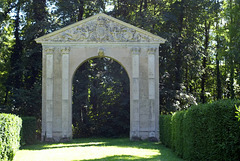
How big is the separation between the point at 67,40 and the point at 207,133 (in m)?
14.5

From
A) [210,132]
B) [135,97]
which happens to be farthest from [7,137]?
[135,97]

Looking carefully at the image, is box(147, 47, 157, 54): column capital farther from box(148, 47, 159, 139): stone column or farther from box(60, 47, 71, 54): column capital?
box(60, 47, 71, 54): column capital

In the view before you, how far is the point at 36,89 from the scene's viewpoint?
28406 mm

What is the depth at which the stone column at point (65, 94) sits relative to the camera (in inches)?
903

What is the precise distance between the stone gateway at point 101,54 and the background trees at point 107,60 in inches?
220

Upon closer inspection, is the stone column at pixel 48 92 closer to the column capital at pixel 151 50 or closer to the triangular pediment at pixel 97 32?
the triangular pediment at pixel 97 32

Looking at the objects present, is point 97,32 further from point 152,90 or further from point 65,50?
point 152,90

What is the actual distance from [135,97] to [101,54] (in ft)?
12.1

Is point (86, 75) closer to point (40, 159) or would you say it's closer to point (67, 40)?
point (67, 40)

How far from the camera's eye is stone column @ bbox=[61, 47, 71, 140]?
903 inches

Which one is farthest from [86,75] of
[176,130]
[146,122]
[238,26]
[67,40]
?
[176,130]

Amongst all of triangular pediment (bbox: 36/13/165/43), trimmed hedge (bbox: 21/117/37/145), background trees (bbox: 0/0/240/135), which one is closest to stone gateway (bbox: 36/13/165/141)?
triangular pediment (bbox: 36/13/165/43)

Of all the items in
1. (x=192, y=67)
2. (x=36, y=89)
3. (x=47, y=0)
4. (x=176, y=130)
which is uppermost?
(x=47, y=0)

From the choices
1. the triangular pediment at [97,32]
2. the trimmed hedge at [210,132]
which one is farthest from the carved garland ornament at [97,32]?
the trimmed hedge at [210,132]
